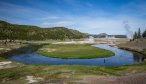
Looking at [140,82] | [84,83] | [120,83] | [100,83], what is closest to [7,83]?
[84,83]

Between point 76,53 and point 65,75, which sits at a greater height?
point 65,75

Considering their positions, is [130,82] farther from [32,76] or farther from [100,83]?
[32,76]

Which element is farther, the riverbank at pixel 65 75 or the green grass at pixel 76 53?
the green grass at pixel 76 53

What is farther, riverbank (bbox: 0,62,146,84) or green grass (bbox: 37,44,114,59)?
green grass (bbox: 37,44,114,59)

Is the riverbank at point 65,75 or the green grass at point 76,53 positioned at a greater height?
the riverbank at point 65,75

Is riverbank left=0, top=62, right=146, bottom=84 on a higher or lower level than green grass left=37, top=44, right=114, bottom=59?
higher

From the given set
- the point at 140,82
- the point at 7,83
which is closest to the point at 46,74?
the point at 7,83

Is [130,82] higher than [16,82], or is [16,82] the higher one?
[130,82]

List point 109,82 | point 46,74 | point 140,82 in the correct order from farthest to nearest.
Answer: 1. point 46,74
2. point 109,82
3. point 140,82

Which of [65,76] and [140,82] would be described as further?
[65,76]

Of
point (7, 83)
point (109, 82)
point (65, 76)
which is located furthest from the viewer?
point (65, 76)

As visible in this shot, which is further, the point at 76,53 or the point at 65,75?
the point at 76,53
